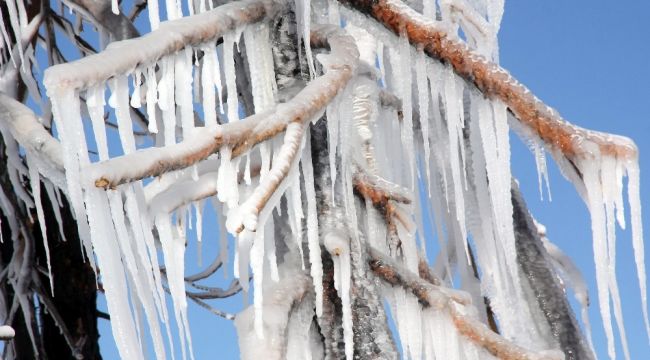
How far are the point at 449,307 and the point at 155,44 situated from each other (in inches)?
45.9

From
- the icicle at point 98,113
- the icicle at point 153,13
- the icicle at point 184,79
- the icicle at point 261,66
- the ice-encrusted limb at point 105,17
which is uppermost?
the ice-encrusted limb at point 105,17

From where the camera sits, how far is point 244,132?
231 cm

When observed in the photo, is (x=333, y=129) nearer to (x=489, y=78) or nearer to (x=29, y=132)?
(x=489, y=78)

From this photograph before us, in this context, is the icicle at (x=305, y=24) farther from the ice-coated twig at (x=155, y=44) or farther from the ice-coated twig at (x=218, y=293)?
the ice-coated twig at (x=218, y=293)

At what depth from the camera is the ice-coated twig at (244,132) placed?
6.72ft

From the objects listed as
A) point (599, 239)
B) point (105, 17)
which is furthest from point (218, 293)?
point (599, 239)

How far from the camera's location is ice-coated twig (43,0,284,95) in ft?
6.88

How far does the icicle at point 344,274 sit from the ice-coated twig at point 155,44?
2.17ft

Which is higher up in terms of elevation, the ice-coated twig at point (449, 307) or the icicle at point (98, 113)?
the icicle at point (98, 113)

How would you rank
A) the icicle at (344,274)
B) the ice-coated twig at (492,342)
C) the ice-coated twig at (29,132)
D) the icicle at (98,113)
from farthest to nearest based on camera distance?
the ice-coated twig at (492,342), the icicle at (344,274), the ice-coated twig at (29,132), the icicle at (98,113)

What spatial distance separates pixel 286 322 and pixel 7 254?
4.06 m

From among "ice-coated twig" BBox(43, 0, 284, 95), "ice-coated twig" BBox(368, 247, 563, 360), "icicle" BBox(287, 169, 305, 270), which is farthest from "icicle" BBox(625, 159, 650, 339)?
"ice-coated twig" BBox(43, 0, 284, 95)

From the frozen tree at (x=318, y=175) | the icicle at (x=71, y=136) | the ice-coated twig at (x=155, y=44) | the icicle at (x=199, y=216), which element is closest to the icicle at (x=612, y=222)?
the frozen tree at (x=318, y=175)

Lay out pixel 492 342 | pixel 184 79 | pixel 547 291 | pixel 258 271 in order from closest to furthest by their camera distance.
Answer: pixel 258 271 < pixel 184 79 < pixel 492 342 < pixel 547 291
